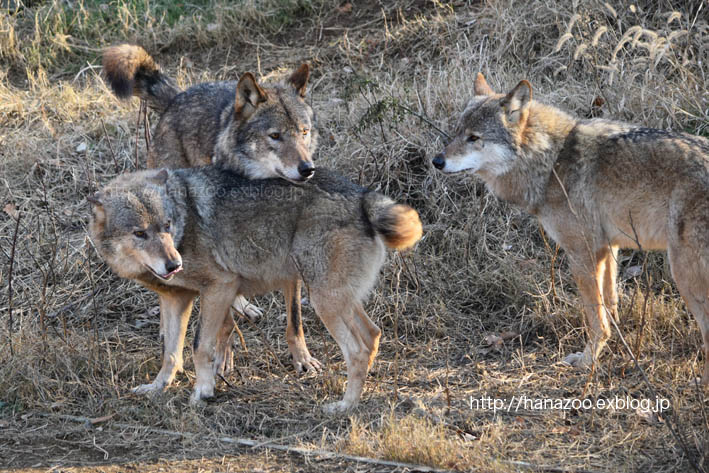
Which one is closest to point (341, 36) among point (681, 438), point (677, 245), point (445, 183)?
point (445, 183)

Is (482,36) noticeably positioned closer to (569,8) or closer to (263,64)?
(569,8)

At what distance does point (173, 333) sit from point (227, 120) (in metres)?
1.67

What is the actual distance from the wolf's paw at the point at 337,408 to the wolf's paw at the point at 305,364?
70 centimetres

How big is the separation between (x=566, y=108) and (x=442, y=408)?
3912mm

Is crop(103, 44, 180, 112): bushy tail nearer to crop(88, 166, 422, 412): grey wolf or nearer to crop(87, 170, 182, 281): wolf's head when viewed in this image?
crop(88, 166, 422, 412): grey wolf

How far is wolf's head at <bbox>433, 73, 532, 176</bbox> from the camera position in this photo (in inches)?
225

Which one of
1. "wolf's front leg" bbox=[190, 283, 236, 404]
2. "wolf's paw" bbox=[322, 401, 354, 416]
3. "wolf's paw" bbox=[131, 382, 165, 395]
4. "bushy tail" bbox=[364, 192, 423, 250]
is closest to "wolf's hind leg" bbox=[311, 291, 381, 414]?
"wolf's paw" bbox=[322, 401, 354, 416]

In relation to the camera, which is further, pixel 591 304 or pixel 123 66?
pixel 123 66

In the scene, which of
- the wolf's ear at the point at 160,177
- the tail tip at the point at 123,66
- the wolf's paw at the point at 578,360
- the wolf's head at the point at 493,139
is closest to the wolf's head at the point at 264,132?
the wolf's ear at the point at 160,177

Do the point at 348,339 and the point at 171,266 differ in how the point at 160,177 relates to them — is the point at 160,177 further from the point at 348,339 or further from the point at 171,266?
the point at 348,339

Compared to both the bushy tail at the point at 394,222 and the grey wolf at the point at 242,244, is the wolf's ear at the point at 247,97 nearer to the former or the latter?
the grey wolf at the point at 242,244

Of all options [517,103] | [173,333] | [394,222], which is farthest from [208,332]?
[517,103]

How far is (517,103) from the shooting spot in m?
5.73

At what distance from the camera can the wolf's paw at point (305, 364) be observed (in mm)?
5691
